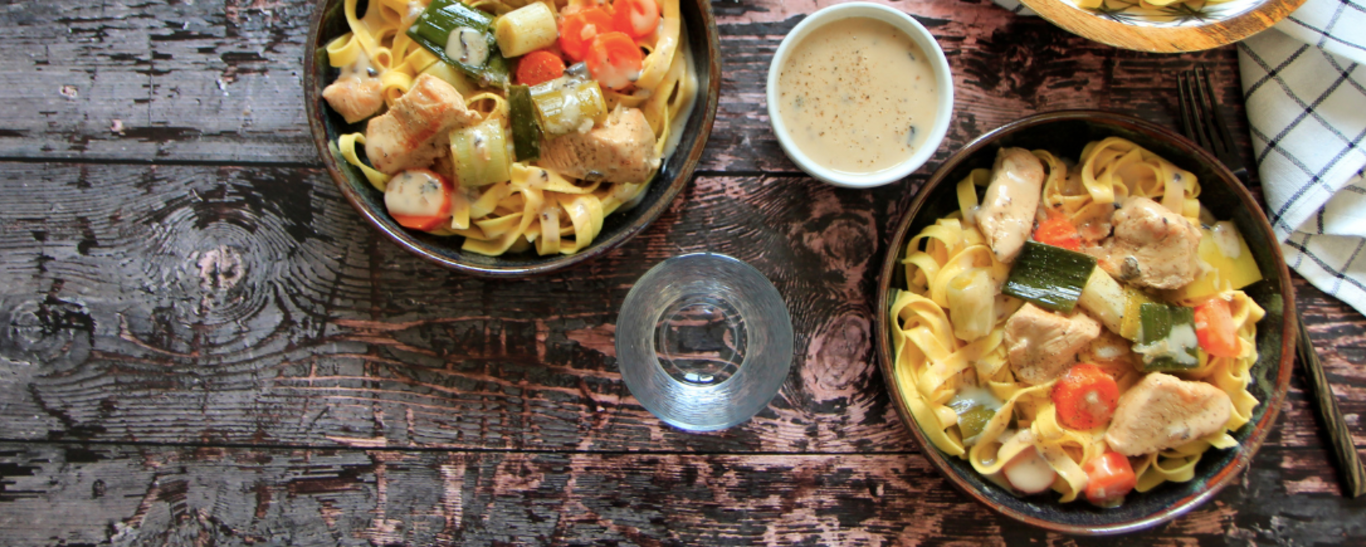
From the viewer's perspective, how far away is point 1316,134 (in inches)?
96.7

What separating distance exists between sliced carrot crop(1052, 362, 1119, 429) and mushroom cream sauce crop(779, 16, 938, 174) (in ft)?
2.98

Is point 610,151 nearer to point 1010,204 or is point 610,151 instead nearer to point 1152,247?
point 1010,204

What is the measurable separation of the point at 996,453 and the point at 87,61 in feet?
11.3

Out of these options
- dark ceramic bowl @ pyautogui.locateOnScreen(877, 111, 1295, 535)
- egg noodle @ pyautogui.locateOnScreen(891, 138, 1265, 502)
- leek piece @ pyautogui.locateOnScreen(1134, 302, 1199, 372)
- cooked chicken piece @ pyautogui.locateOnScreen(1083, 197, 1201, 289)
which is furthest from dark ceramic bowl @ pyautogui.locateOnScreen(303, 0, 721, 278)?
leek piece @ pyautogui.locateOnScreen(1134, 302, 1199, 372)

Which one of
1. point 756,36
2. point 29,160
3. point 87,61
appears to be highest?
point 756,36

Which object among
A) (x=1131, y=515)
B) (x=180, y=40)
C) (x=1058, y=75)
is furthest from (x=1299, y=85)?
(x=180, y=40)

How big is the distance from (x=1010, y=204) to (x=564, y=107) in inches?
55.7

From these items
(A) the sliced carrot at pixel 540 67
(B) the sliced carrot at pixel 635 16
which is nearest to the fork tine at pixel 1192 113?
(B) the sliced carrot at pixel 635 16

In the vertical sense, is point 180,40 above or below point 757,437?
above

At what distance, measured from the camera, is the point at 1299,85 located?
8.11ft

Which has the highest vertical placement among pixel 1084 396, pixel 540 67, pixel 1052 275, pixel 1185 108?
pixel 540 67

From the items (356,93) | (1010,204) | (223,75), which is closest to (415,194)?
(356,93)

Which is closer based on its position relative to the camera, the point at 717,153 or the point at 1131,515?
the point at 1131,515

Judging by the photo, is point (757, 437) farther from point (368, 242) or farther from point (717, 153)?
point (368, 242)
